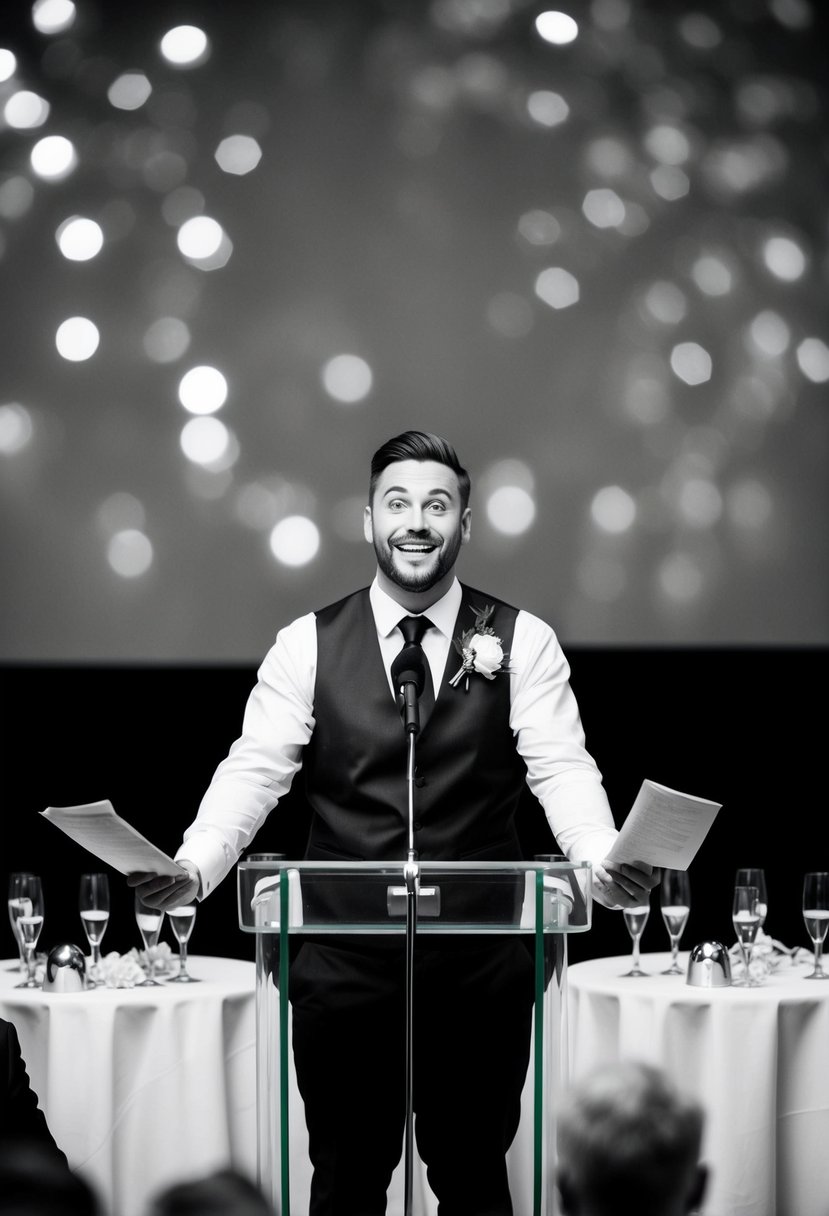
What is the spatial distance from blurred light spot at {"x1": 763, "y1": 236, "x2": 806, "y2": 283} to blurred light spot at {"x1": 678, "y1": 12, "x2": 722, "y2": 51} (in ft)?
2.27

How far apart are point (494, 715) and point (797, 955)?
1.67 m

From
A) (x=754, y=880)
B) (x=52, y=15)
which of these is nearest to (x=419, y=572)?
(x=754, y=880)

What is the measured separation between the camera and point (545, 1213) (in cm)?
194

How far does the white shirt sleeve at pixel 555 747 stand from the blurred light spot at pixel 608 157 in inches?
89.2

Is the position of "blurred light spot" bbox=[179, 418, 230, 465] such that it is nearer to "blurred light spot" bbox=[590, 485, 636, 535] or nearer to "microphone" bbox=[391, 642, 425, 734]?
"blurred light spot" bbox=[590, 485, 636, 535]

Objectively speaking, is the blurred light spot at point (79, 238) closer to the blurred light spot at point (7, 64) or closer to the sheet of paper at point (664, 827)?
the blurred light spot at point (7, 64)

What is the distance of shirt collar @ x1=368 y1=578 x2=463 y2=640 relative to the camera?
304cm

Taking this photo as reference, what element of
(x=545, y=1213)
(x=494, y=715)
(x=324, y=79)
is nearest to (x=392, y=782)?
(x=494, y=715)

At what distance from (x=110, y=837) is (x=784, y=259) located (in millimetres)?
3448

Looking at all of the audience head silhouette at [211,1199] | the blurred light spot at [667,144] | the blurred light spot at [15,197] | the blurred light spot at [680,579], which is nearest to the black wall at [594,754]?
the blurred light spot at [680,579]

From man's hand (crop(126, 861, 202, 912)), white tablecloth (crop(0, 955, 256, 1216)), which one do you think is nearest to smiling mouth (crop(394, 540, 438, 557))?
man's hand (crop(126, 861, 202, 912))

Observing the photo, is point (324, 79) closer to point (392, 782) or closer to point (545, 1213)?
point (392, 782)

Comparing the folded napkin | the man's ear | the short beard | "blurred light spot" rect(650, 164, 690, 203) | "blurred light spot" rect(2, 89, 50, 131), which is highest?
"blurred light spot" rect(2, 89, 50, 131)

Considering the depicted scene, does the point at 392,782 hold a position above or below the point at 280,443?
below
